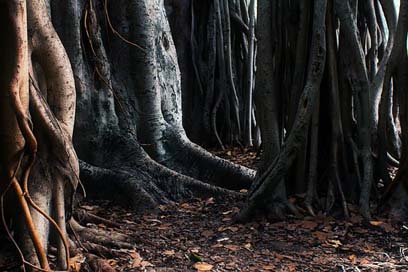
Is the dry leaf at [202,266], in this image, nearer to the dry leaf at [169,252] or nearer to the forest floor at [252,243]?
the forest floor at [252,243]

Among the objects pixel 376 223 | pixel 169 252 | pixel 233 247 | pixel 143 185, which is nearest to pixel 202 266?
pixel 169 252

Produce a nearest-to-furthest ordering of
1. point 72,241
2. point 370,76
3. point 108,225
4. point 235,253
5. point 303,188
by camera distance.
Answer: point 72,241 → point 235,253 → point 108,225 → point 303,188 → point 370,76

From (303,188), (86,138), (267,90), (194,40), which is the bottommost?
(303,188)

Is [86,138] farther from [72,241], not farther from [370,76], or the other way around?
[370,76]

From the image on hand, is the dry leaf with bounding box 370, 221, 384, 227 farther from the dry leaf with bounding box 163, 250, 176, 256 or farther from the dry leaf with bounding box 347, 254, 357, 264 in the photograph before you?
the dry leaf with bounding box 163, 250, 176, 256

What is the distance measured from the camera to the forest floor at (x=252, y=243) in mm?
2992

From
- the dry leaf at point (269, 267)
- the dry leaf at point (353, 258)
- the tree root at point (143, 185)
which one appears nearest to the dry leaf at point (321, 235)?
the dry leaf at point (353, 258)

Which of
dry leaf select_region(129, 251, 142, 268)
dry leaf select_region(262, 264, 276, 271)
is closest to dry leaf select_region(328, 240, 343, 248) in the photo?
dry leaf select_region(262, 264, 276, 271)

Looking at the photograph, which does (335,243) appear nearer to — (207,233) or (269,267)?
(269,267)

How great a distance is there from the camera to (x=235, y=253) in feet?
10.5

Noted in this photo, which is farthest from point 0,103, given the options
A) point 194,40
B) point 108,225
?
point 194,40

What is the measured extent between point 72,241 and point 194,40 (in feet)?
15.5

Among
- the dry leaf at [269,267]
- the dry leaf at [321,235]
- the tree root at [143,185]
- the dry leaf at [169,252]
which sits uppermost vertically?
the tree root at [143,185]

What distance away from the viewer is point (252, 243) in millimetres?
3352
